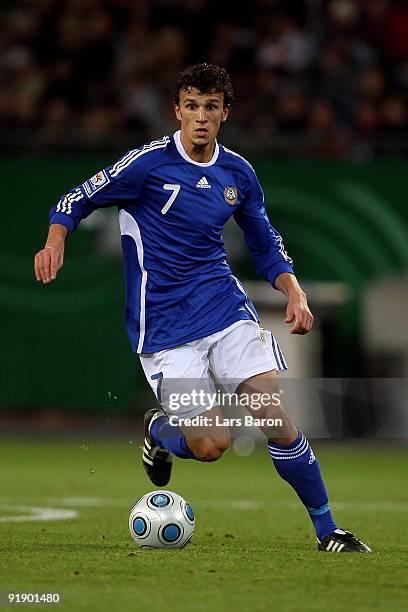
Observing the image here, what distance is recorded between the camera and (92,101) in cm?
1488

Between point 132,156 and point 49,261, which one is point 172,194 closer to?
point 132,156

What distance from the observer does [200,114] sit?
6.72 meters

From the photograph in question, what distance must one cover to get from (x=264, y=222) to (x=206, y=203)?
39cm

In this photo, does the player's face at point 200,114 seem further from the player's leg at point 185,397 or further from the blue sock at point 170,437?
the blue sock at point 170,437

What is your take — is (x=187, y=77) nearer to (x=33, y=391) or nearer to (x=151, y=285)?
(x=151, y=285)

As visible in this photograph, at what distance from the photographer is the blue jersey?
680cm

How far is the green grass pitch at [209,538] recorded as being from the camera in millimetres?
5020

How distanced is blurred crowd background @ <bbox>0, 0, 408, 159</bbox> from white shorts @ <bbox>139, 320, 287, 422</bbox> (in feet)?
24.1

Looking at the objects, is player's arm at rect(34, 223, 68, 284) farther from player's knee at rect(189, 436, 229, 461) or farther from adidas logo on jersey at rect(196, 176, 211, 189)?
player's knee at rect(189, 436, 229, 461)

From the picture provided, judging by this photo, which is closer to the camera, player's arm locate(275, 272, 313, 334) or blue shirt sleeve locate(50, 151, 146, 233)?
player's arm locate(275, 272, 313, 334)

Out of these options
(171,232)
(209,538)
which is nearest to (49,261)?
(171,232)

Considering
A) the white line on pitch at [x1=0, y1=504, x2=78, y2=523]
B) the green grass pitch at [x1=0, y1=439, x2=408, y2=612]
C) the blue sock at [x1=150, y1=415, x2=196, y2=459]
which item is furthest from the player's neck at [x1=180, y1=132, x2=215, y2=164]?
the white line on pitch at [x1=0, y1=504, x2=78, y2=523]

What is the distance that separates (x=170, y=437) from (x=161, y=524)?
0.66 meters

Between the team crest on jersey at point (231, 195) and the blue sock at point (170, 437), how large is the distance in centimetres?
116
